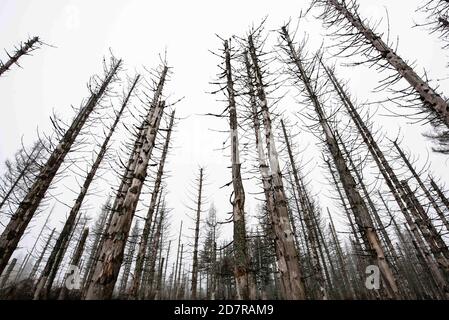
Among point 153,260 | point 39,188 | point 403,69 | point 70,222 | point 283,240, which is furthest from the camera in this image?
point 153,260

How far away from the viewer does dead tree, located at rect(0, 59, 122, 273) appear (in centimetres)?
628

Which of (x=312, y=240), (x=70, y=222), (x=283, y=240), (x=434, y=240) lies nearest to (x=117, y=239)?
(x=283, y=240)

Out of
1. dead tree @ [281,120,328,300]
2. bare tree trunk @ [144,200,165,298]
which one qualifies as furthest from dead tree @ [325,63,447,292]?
bare tree trunk @ [144,200,165,298]

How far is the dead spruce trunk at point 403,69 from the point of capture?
504cm

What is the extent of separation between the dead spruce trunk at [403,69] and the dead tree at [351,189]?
2.08 meters

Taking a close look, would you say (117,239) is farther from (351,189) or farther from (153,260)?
(153,260)

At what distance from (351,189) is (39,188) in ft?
32.3

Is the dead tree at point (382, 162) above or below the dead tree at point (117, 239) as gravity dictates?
above

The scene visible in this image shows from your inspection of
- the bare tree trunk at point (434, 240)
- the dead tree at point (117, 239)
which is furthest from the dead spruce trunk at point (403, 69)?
the bare tree trunk at point (434, 240)

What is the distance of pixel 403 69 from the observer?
571 cm

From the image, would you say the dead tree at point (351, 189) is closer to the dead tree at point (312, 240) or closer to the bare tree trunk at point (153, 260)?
the dead tree at point (312, 240)

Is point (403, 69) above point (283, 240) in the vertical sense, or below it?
above

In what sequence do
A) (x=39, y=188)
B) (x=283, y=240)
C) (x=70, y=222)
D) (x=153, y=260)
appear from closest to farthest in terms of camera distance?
(x=283, y=240) < (x=39, y=188) < (x=70, y=222) < (x=153, y=260)
